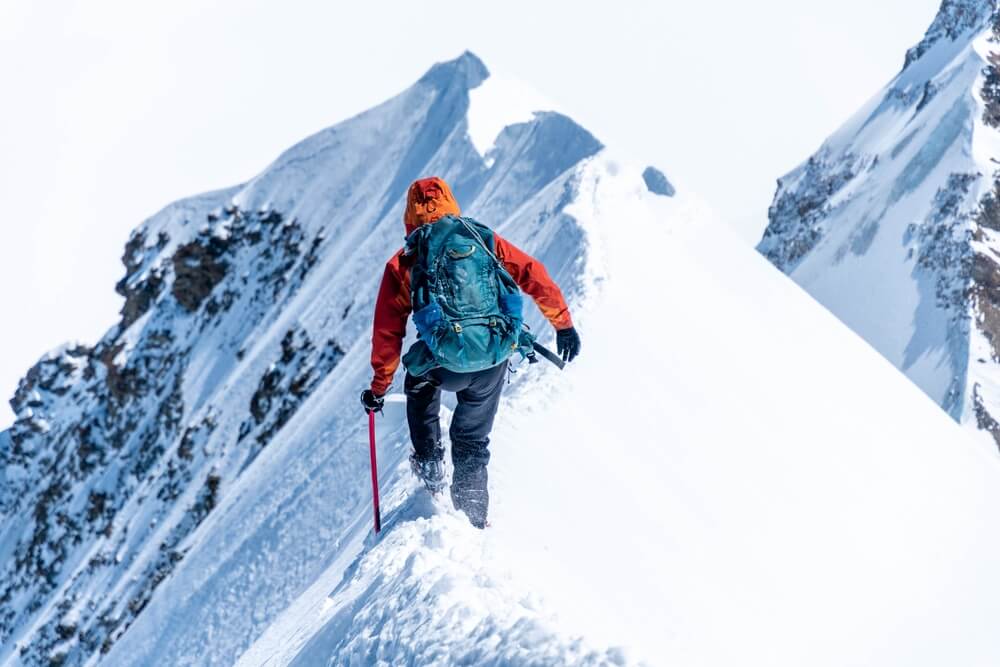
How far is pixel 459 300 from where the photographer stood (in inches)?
210

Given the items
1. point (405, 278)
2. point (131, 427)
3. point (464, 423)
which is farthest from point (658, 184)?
point (131, 427)

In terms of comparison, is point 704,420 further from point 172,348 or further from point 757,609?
point 172,348

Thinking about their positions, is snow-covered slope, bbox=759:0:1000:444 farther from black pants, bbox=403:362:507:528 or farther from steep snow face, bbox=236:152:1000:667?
black pants, bbox=403:362:507:528

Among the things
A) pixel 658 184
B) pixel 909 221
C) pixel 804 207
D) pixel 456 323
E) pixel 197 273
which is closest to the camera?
A: pixel 456 323

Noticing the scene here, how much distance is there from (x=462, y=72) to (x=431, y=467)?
3006cm

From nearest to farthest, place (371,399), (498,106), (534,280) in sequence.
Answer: (534,280), (371,399), (498,106)

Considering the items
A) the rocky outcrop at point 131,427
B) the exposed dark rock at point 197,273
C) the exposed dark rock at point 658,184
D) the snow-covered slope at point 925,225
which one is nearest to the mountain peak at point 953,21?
the snow-covered slope at point 925,225

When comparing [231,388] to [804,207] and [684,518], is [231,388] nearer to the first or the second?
[684,518]

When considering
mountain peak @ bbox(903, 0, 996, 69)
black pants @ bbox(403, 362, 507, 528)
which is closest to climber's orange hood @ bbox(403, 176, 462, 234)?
black pants @ bbox(403, 362, 507, 528)

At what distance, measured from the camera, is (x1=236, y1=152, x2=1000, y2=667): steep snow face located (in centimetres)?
476

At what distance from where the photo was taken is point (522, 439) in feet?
26.4

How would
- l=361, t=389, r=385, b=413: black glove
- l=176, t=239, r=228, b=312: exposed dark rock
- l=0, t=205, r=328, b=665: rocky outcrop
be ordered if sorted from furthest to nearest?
l=176, t=239, r=228, b=312: exposed dark rock
l=0, t=205, r=328, b=665: rocky outcrop
l=361, t=389, r=385, b=413: black glove

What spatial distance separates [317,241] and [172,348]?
1309 cm

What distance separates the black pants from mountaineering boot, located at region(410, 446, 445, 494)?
1 centimetres
